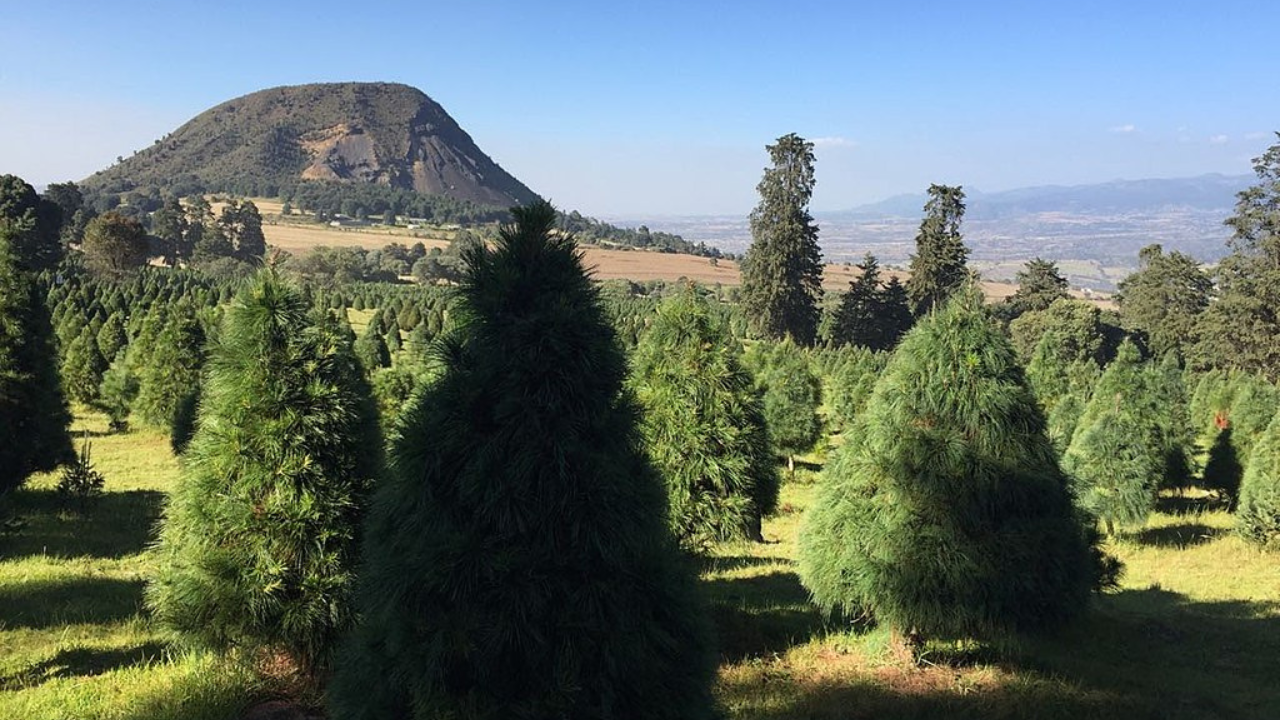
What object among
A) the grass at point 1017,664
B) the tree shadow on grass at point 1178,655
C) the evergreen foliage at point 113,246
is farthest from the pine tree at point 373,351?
the evergreen foliage at point 113,246

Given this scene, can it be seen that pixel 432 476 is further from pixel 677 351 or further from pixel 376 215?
pixel 376 215

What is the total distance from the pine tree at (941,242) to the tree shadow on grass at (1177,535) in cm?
3555

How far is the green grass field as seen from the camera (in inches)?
271

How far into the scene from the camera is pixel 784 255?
59.7 m

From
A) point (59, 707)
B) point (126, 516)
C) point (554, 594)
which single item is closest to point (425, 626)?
point (554, 594)

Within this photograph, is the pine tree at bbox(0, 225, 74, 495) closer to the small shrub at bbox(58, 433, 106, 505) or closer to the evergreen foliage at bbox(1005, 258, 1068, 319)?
the small shrub at bbox(58, 433, 106, 505)

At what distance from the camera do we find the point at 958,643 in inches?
Answer: 385

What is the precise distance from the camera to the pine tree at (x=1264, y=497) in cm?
1711

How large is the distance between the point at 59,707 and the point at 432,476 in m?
5.17

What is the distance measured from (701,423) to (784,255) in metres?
50.1

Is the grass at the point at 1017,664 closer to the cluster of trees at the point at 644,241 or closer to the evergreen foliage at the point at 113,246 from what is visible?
the evergreen foliage at the point at 113,246

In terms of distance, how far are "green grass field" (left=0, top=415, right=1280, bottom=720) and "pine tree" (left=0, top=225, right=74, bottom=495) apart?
1270 mm

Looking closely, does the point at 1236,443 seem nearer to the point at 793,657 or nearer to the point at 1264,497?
the point at 1264,497

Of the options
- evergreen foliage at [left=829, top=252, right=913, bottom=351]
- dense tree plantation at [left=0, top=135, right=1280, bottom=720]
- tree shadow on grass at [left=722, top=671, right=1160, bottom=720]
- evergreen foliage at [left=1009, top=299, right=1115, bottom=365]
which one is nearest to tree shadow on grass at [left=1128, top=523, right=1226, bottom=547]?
dense tree plantation at [left=0, top=135, right=1280, bottom=720]
